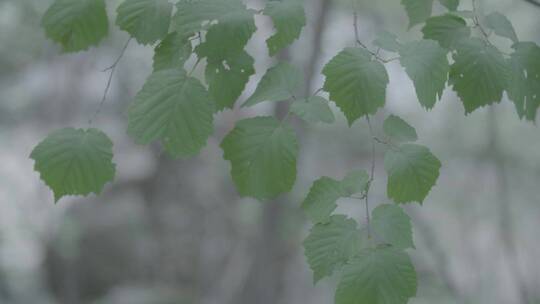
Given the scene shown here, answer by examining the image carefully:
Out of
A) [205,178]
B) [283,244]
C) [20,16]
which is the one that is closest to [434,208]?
[283,244]

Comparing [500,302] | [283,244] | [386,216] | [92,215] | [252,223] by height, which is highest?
[92,215]

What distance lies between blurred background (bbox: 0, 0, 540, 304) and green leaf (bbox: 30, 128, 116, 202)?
3396 millimetres

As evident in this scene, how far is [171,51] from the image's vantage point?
1138mm

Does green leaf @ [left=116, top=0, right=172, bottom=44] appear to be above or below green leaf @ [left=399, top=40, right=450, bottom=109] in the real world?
above

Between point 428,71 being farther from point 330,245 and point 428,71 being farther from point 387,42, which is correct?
point 330,245

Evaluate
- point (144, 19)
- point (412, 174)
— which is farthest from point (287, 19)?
point (412, 174)

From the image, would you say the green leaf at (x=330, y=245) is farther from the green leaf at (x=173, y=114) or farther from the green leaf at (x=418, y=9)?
the green leaf at (x=418, y=9)

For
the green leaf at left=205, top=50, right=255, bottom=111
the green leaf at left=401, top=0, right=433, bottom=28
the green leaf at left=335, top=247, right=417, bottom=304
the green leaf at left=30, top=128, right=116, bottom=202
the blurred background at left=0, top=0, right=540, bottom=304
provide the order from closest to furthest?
the green leaf at left=335, top=247, right=417, bottom=304 → the green leaf at left=30, top=128, right=116, bottom=202 → the green leaf at left=205, top=50, right=255, bottom=111 → the green leaf at left=401, top=0, right=433, bottom=28 → the blurred background at left=0, top=0, right=540, bottom=304

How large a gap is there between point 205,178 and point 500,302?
118 inches

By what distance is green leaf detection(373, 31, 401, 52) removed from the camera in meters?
1.11

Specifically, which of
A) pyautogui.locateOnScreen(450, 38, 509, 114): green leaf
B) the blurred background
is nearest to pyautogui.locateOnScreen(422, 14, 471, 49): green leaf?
pyautogui.locateOnScreen(450, 38, 509, 114): green leaf

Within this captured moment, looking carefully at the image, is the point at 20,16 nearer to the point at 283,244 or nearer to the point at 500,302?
the point at 283,244

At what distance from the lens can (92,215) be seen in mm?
5777

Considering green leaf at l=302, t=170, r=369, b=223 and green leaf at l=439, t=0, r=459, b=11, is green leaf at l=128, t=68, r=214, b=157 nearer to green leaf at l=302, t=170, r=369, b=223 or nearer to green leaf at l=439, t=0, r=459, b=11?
green leaf at l=302, t=170, r=369, b=223
